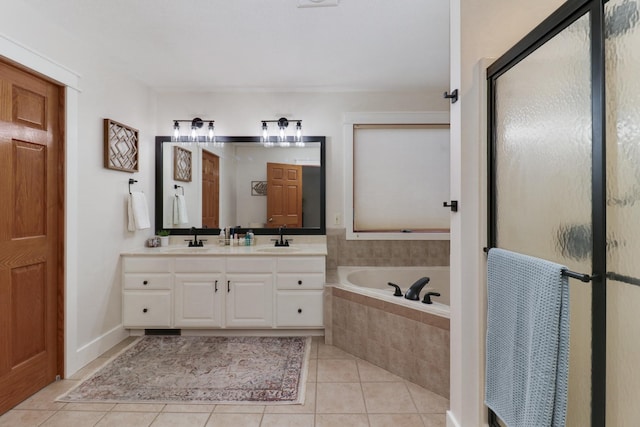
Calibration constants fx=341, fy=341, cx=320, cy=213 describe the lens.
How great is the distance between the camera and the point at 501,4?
5.08ft

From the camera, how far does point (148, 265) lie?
9.54 feet

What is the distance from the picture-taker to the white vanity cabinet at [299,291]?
113 inches

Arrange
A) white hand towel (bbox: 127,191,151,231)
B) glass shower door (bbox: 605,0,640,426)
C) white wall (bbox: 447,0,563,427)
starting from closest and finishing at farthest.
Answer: glass shower door (bbox: 605,0,640,426) → white wall (bbox: 447,0,563,427) → white hand towel (bbox: 127,191,151,231)

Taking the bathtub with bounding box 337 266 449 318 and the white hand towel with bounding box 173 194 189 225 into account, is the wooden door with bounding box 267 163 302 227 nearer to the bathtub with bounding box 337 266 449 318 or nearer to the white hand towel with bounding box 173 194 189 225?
the bathtub with bounding box 337 266 449 318

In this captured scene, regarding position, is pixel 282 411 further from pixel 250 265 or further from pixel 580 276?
pixel 580 276

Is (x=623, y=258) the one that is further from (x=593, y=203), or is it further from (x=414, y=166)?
(x=414, y=166)

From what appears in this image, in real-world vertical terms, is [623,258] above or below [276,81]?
below

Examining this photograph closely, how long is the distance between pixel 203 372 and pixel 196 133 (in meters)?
2.21

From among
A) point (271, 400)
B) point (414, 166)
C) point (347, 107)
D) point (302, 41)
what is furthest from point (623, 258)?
point (347, 107)

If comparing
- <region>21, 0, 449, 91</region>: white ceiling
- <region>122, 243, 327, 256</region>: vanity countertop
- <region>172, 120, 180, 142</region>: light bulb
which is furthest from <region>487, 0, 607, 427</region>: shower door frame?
<region>172, 120, 180, 142</region>: light bulb

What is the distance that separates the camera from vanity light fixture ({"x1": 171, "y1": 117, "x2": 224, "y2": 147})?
337cm

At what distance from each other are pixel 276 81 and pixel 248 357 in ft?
7.90

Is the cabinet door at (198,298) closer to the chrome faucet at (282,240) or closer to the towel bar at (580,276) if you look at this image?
the chrome faucet at (282,240)

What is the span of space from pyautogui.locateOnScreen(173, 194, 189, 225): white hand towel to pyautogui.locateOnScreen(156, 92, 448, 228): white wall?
0.68 m
